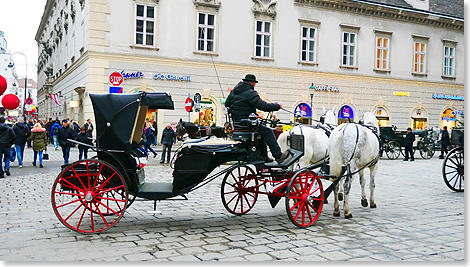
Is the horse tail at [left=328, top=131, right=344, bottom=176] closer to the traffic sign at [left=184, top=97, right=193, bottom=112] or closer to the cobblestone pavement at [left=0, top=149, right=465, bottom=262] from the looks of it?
the cobblestone pavement at [left=0, top=149, right=465, bottom=262]

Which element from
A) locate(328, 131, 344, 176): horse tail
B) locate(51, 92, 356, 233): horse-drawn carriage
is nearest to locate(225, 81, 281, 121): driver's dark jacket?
locate(51, 92, 356, 233): horse-drawn carriage

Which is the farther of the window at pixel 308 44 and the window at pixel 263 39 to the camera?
the window at pixel 308 44

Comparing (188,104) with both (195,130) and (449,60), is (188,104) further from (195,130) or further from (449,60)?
(449,60)

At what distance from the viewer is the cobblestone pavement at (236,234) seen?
16.9 ft

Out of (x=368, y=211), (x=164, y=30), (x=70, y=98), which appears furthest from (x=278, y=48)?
(x=368, y=211)

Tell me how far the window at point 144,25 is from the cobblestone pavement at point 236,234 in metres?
15.2

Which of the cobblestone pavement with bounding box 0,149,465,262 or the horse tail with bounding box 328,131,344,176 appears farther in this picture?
the horse tail with bounding box 328,131,344,176

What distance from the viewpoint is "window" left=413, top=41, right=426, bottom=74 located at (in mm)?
30188

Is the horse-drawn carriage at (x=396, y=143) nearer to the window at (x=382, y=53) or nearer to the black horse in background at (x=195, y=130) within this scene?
the window at (x=382, y=53)

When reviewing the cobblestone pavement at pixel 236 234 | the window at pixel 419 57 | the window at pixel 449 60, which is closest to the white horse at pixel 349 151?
the cobblestone pavement at pixel 236 234

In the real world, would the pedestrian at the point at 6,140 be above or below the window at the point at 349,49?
below

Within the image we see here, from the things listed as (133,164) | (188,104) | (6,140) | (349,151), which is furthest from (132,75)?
(133,164)

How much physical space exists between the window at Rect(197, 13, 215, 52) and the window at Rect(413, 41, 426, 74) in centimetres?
1435

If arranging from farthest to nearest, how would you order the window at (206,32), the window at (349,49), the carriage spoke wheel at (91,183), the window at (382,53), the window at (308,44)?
the window at (382,53), the window at (349,49), the window at (308,44), the window at (206,32), the carriage spoke wheel at (91,183)
